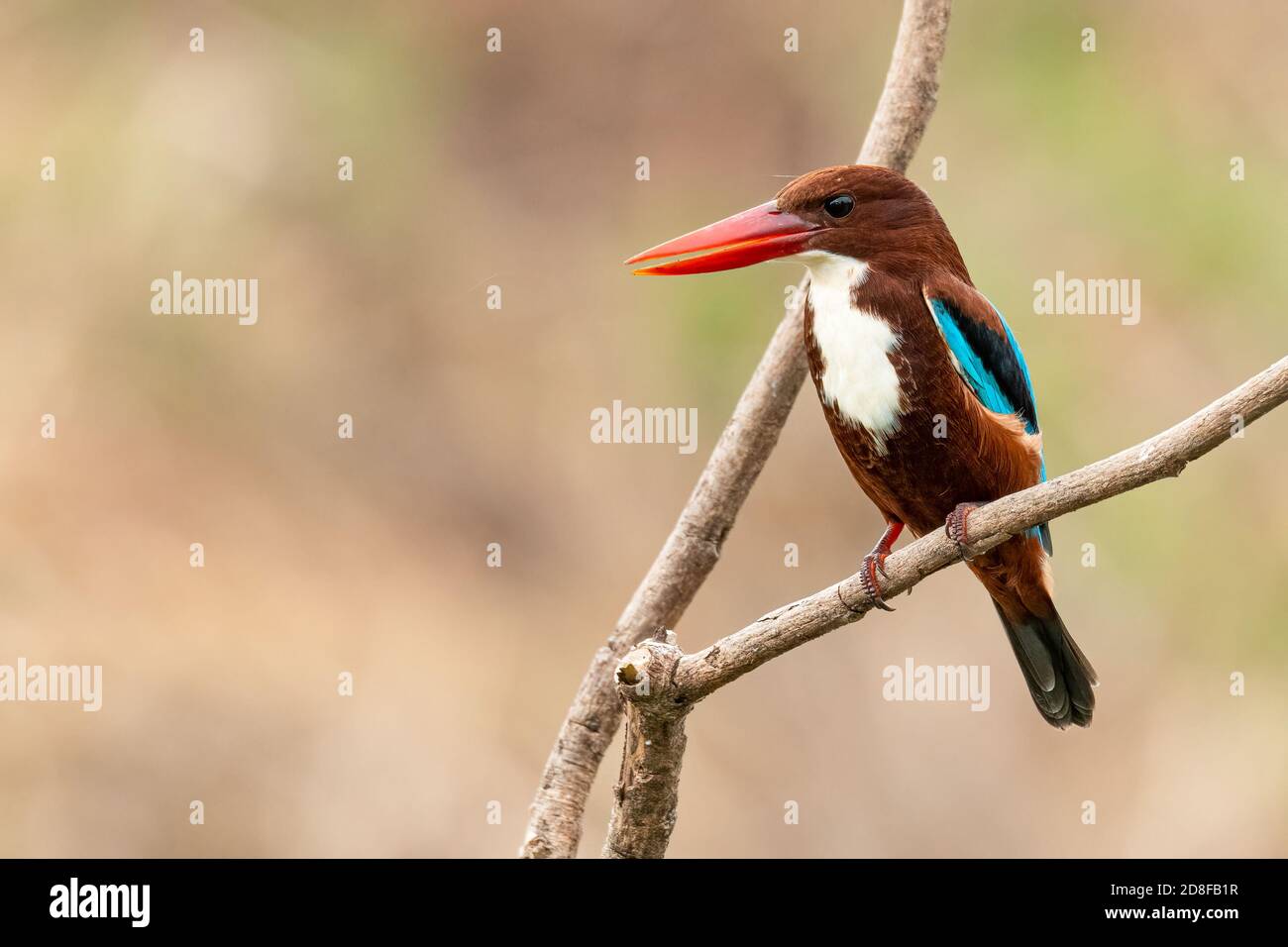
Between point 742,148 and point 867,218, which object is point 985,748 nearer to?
point 742,148

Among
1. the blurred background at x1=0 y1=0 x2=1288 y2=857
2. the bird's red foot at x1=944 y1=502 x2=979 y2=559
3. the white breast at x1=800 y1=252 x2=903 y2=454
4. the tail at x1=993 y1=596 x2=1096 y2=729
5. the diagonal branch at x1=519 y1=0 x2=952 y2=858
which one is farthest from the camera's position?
the blurred background at x1=0 y1=0 x2=1288 y2=857

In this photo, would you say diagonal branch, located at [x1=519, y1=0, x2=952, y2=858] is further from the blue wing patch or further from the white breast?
the blue wing patch

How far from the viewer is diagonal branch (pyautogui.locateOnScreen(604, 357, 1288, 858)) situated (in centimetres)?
196

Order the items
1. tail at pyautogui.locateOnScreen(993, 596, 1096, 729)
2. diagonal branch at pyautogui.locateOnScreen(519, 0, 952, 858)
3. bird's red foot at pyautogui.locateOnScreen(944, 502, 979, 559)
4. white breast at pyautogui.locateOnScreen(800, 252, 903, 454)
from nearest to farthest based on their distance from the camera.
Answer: bird's red foot at pyautogui.locateOnScreen(944, 502, 979, 559) < white breast at pyautogui.locateOnScreen(800, 252, 903, 454) < diagonal branch at pyautogui.locateOnScreen(519, 0, 952, 858) < tail at pyautogui.locateOnScreen(993, 596, 1096, 729)

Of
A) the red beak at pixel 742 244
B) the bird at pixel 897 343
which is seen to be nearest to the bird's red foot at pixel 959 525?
the bird at pixel 897 343

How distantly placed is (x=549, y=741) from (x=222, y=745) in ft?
4.72

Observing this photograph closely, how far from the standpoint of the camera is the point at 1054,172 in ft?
21.8

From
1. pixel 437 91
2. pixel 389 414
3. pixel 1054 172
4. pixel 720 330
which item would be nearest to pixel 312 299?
pixel 389 414

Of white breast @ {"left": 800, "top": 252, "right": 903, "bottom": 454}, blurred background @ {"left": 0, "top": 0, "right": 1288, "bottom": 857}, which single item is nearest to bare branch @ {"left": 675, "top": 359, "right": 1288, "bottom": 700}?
white breast @ {"left": 800, "top": 252, "right": 903, "bottom": 454}

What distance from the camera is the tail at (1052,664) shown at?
2.93m

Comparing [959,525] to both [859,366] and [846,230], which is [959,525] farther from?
[846,230]

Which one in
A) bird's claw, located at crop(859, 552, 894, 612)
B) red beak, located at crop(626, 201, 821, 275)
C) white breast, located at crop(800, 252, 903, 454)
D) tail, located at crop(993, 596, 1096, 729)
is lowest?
tail, located at crop(993, 596, 1096, 729)

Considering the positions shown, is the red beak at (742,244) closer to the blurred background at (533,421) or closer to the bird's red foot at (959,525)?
the bird's red foot at (959,525)

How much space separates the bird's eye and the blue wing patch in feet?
0.81
